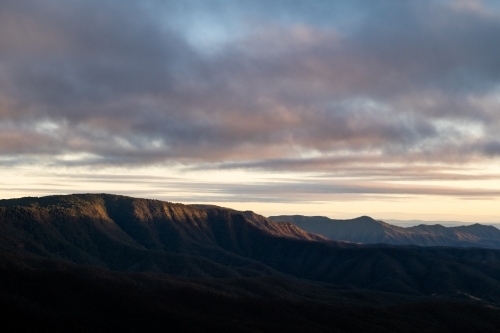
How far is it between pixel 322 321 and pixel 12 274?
3847 inches

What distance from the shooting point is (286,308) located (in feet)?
643

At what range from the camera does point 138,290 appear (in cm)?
18788

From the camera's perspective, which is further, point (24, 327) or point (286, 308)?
point (286, 308)

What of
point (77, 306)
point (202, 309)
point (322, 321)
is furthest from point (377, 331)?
point (77, 306)

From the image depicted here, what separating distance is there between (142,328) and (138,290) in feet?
127

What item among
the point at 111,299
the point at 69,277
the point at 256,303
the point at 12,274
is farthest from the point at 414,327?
the point at 12,274

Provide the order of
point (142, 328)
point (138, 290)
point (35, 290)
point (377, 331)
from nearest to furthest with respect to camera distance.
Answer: point (142, 328)
point (35, 290)
point (377, 331)
point (138, 290)

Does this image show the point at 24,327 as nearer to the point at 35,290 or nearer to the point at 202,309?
the point at 35,290

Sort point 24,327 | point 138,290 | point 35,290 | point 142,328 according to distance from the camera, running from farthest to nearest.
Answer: point 138,290 → point 35,290 → point 142,328 → point 24,327

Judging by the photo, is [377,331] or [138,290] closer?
[377,331]

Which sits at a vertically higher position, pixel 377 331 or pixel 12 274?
pixel 12 274

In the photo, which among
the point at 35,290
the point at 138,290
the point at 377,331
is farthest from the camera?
the point at 138,290

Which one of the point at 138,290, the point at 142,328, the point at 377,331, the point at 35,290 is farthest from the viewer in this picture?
the point at 138,290

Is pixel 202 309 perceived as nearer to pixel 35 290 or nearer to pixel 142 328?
pixel 142 328
